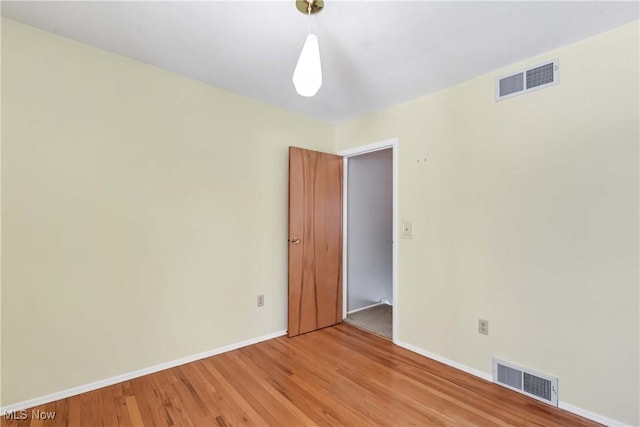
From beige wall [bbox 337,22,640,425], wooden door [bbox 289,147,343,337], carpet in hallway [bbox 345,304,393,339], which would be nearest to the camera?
beige wall [bbox 337,22,640,425]

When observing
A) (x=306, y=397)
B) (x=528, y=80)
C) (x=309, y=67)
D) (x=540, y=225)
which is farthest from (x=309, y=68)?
(x=306, y=397)

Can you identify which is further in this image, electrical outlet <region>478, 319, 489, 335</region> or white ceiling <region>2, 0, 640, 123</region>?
electrical outlet <region>478, 319, 489, 335</region>

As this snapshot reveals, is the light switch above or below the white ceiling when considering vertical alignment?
below

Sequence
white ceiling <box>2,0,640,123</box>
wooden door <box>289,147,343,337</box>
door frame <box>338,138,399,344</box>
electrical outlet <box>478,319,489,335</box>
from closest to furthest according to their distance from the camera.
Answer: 1. white ceiling <box>2,0,640,123</box>
2. electrical outlet <box>478,319,489,335</box>
3. door frame <box>338,138,399,344</box>
4. wooden door <box>289,147,343,337</box>

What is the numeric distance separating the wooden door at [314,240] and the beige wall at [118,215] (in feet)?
0.91

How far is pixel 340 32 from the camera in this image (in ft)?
5.93

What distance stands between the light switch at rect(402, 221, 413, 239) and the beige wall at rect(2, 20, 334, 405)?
1.35 m

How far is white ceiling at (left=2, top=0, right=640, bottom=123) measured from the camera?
5.31 ft

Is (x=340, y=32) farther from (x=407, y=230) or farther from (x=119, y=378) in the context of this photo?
(x=119, y=378)

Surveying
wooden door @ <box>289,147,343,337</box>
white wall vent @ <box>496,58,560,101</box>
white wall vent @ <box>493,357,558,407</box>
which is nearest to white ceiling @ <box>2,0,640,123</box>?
white wall vent @ <box>496,58,560,101</box>

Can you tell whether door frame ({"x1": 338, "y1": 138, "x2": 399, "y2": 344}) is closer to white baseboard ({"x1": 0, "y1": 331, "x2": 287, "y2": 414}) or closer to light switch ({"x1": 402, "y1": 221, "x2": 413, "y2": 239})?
light switch ({"x1": 402, "y1": 221, "x2": 413, "y2": 239})

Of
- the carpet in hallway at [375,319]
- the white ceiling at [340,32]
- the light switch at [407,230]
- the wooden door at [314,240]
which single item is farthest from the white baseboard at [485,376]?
the white ceiling at [340,32]

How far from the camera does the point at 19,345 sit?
1.82m

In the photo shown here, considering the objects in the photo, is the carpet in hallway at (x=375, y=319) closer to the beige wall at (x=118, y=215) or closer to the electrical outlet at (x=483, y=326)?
the electrical outlet at (x=483, y=326)
